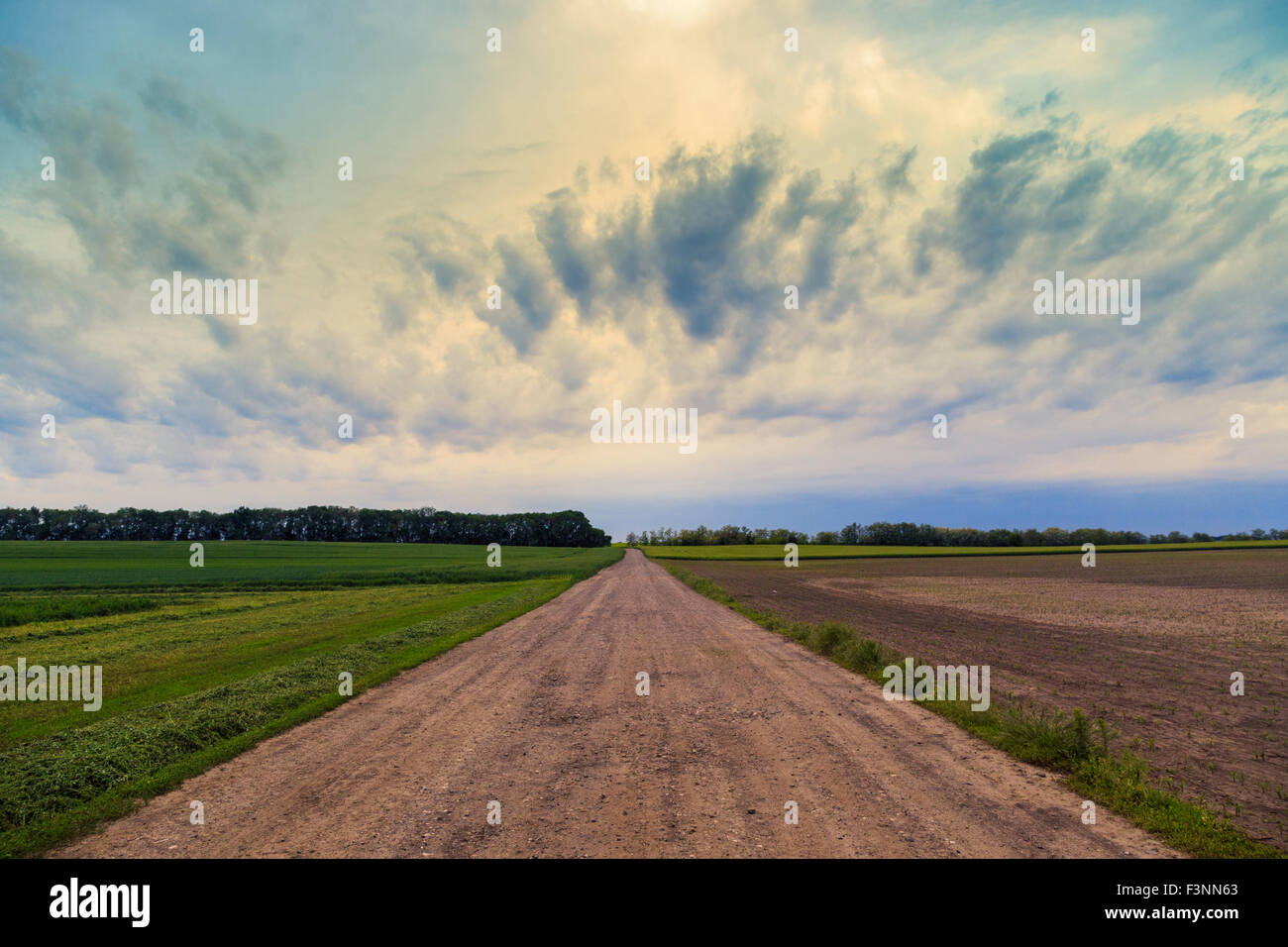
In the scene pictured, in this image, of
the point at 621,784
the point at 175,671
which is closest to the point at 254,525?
the point at 175,671

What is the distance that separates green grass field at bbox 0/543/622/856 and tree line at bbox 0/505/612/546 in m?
131

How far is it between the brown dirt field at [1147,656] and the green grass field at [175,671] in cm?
1419

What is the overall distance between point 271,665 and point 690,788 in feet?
43.5

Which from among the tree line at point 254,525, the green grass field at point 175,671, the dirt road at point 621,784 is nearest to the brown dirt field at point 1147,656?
the dirt road at point 621,784

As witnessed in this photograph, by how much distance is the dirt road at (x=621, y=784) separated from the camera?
5863 mm

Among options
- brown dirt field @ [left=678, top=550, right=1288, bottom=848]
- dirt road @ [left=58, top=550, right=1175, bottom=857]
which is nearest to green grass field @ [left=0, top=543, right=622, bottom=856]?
dirt road @ [left=58, top=550, right=1175, bottom=857]

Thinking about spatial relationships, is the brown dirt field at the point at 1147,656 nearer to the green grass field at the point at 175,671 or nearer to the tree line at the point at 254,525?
the green grass field at the point at 175,671

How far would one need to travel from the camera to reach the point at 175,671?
14.6m

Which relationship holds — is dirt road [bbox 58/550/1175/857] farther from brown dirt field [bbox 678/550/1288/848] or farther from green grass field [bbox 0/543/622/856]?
brown dirt field [bbox 678/550/1288/848]

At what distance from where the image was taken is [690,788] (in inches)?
286

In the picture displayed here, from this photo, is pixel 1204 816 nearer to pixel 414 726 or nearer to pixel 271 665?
pixel 414 726

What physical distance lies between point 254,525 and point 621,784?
185 metres

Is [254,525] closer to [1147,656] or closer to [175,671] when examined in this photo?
[175,671]
